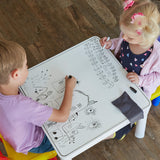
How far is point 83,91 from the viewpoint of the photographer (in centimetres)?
122

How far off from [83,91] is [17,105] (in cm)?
34

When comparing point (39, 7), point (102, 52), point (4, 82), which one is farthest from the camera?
point (39, 7)

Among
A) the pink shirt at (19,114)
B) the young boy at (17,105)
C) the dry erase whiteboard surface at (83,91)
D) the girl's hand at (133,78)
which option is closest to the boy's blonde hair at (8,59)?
the young boy at (17,105)

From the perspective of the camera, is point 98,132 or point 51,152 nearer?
point 98,132

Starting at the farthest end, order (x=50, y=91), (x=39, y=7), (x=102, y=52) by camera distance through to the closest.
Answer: (x=39, y=7)
(x=102, y=52)
(x=50, y=91)

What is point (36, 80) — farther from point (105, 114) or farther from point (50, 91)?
point (105, 114)

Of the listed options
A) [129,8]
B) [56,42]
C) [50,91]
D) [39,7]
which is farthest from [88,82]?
[39,7]

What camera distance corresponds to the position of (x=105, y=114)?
44.8 inches

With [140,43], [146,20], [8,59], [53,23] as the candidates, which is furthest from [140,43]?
[53,23]

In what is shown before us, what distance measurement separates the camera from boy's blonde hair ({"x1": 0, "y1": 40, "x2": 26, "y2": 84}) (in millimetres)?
1013

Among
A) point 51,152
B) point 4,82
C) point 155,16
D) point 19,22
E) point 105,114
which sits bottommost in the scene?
point 51,152

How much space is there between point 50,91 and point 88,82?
21 centimetres

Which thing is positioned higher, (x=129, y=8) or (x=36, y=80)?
(x=129, y=8)

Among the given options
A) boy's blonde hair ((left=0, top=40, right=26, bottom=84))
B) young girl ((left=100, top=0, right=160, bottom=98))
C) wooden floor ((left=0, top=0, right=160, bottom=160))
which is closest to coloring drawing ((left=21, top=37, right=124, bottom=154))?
young girl ((left=100, top=0, right=160, bottom=98))
